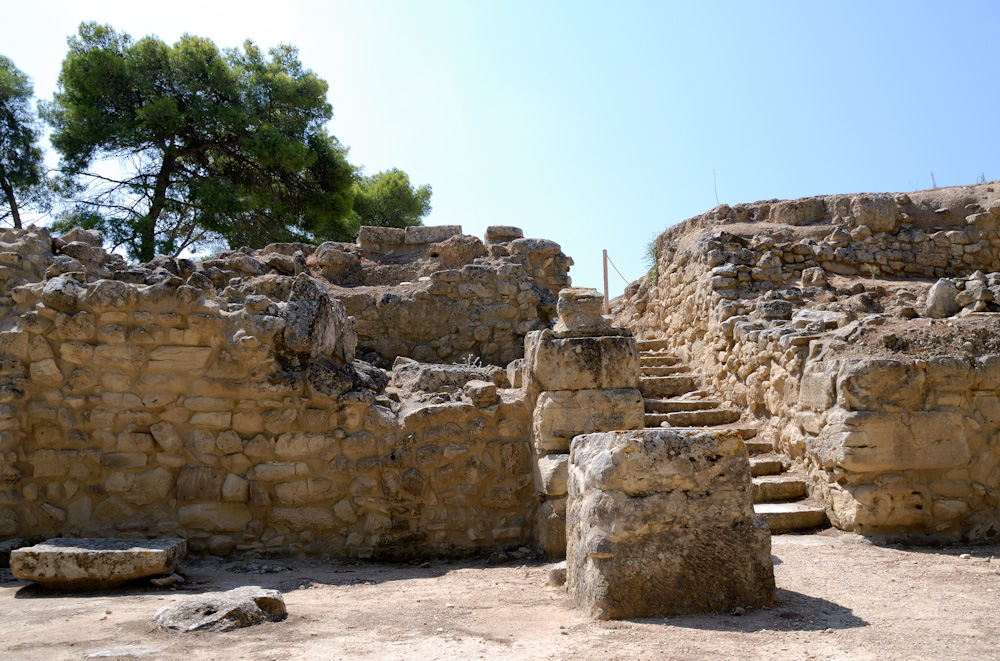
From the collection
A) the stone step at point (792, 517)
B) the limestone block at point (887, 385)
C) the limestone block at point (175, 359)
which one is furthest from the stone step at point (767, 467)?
the limestone block at point (175, 359)

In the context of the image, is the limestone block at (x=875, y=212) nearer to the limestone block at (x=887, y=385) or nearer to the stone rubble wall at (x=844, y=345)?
the stone rubble wall at (x=844, y=345)

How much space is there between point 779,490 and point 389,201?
660 inches

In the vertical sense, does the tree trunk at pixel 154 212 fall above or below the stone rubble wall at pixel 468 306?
above

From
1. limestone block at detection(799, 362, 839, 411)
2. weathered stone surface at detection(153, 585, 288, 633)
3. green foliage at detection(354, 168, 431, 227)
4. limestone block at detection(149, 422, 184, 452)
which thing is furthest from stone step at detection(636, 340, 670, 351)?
green foliage at detection(354, 168, 431, 227)

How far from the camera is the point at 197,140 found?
1598 centimetres

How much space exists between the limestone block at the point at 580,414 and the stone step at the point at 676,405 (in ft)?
9.71

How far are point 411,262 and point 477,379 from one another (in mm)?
4198

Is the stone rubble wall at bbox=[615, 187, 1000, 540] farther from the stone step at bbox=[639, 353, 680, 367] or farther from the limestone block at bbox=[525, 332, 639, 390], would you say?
the limestone block at bbox=[525, 332, 639, 390]

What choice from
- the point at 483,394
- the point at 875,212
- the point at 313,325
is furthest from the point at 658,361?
the point at 313,325

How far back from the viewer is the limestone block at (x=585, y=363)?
462cm

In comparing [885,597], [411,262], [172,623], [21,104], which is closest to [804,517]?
[885,597]

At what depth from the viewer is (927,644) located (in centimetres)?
272

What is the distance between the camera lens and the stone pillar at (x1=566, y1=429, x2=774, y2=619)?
3.06m

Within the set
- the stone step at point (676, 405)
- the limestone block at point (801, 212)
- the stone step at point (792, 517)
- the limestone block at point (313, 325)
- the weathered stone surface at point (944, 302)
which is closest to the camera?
the limestone block at point (313, 325)
